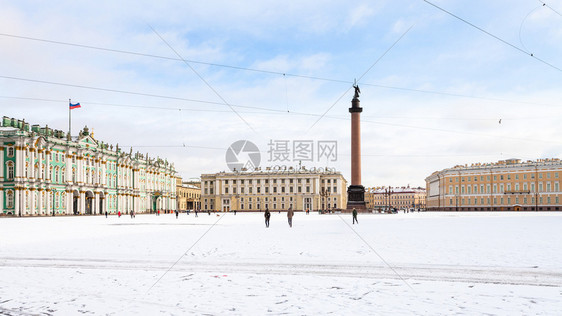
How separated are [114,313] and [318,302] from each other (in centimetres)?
302

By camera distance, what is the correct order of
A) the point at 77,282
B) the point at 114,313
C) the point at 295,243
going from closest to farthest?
the point at 114,313
the point at 77,282
the point at 295,243

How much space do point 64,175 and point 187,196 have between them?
6792 cm

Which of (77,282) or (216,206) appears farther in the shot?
(216,206)

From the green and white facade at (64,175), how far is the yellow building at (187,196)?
31.0 metres

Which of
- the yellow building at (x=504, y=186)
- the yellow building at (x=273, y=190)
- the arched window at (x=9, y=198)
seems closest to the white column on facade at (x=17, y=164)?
the arched window at (x=9, y=198)

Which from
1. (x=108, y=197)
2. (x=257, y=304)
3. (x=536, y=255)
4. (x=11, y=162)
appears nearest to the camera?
(x=257, y=304)

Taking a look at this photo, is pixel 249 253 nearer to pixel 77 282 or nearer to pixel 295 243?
pixel 295 243

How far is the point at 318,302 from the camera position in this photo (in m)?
7.41

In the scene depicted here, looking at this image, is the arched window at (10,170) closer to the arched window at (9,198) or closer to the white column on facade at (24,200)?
the arched window at (9,198)

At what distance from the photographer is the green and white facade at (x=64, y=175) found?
59.5 meters

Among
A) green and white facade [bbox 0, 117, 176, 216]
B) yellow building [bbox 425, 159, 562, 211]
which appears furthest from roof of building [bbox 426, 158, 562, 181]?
green and white facade [bbox 0, 117, 176, 216]

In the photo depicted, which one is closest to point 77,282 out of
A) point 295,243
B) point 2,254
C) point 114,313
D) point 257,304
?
point 114,313

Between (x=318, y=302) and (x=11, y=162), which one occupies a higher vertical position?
(x=11, y=162)

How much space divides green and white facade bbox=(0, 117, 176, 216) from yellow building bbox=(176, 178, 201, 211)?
3102cm
